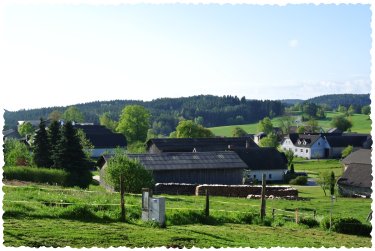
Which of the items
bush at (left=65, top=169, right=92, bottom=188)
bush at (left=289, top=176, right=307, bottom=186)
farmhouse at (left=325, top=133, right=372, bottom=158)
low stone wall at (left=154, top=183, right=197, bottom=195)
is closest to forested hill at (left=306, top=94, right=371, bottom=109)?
farmhouse at (left=325, top=133, right=372, bottom=158)

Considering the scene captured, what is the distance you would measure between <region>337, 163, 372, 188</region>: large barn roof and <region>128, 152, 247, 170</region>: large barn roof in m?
7.54

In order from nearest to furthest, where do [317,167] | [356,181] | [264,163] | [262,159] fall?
[356,181] → [264,163] → [262,159] → [317,167]

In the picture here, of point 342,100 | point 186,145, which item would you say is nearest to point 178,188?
point 186,145

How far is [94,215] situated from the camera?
608 inches

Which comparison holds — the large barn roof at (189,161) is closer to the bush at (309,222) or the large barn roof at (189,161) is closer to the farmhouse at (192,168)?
the farmhouse at (192,168)

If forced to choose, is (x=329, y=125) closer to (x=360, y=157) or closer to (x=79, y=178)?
(x=360, y=157)

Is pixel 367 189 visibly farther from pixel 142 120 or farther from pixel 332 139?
pixel 142 120

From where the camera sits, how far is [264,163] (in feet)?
162

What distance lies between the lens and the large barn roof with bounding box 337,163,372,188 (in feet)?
125

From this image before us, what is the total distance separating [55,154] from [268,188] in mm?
14257

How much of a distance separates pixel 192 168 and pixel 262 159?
1327 cm

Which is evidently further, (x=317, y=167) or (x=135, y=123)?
(x=135, y=123)

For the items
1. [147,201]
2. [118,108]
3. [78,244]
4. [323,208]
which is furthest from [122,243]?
[118,108]

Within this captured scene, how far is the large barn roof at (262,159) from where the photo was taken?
4894cm
